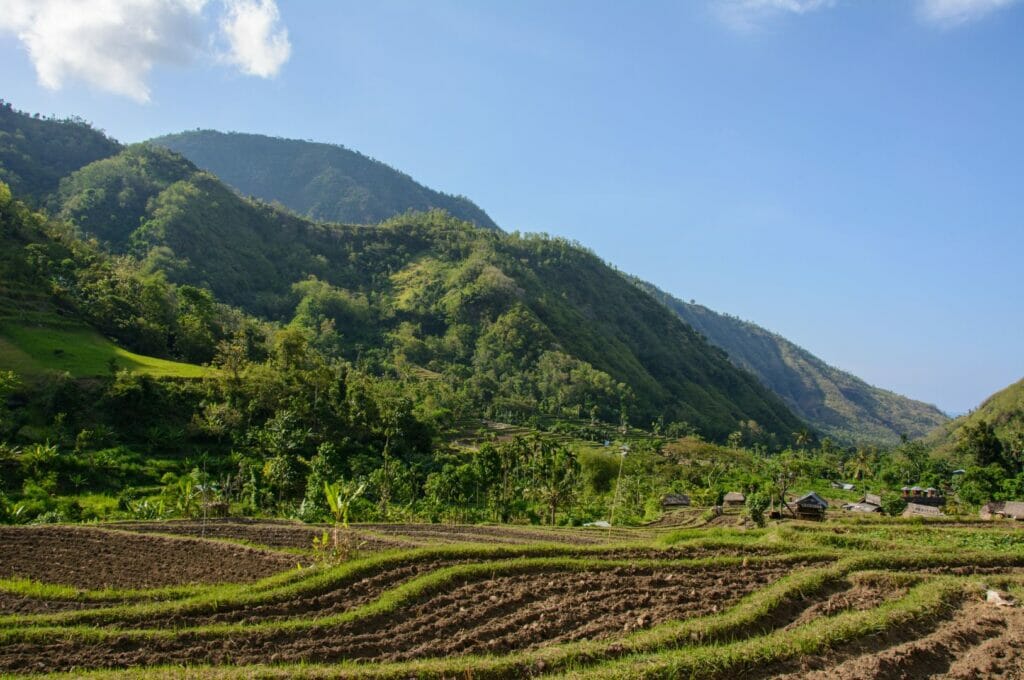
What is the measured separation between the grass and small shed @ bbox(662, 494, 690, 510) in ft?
159

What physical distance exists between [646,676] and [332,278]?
189399 millimetres

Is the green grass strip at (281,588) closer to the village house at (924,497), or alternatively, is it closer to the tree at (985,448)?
the village house at (924,497)

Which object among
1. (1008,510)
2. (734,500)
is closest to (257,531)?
(734,500)

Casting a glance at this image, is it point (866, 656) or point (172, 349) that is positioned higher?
point (172, 349)

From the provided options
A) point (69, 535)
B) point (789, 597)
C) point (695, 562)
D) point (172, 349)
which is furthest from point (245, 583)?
point (172, 349)

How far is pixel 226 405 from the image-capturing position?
63812mm

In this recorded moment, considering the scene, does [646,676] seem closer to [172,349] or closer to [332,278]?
[172,349]

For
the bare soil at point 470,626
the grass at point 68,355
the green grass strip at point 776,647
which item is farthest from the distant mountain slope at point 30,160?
the green grass strip at point 776,647

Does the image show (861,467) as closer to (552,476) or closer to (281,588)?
(552,476)

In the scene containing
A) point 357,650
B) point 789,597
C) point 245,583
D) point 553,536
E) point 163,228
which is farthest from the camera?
point 163,228

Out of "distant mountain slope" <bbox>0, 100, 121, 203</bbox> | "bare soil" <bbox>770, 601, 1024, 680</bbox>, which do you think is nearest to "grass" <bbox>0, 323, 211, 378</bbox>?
"bare soil" <bbox>770, 601, 1024, 680</bbox>

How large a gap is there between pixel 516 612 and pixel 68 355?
2562 inches

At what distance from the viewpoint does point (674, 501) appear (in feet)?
233

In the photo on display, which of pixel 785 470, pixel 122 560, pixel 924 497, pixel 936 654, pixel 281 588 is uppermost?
pixel 785 470
